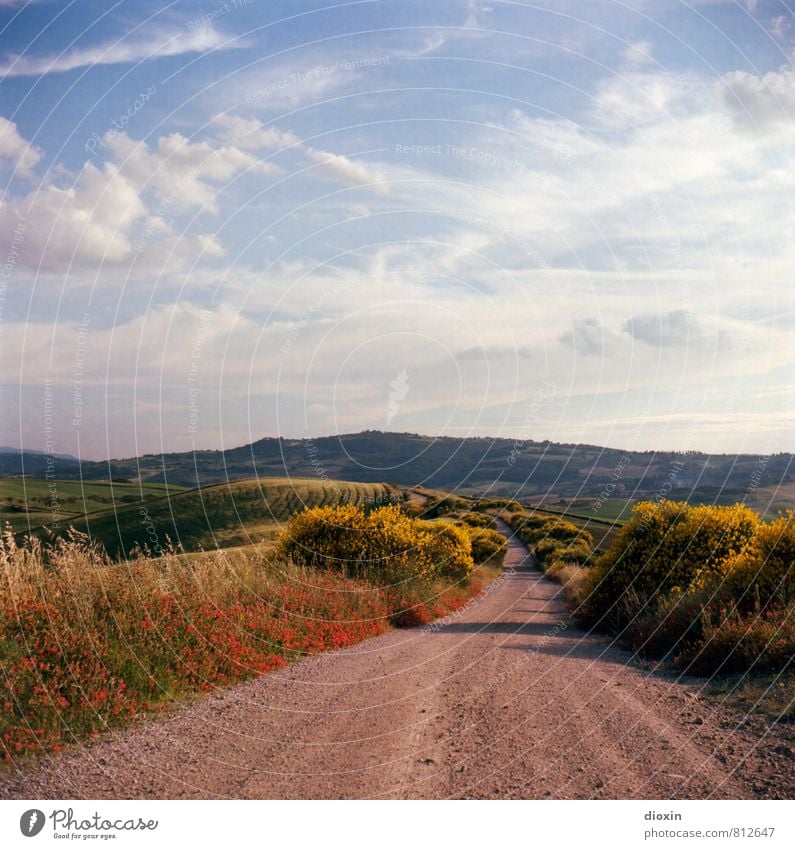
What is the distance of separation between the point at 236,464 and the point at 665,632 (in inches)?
3262

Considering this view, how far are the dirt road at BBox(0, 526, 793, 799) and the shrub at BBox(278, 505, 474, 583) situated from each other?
9.56 meters

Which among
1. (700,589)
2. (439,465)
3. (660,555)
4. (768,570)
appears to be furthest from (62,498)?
(768,570)

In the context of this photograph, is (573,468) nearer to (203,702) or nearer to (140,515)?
(140,515)

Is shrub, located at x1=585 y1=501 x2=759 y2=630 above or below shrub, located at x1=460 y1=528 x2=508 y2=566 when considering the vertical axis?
above

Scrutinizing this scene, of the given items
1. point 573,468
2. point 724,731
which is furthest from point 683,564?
point 573,468

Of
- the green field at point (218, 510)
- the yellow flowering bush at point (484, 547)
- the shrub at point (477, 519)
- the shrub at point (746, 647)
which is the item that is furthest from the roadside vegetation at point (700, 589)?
the green field at point (218, 510)

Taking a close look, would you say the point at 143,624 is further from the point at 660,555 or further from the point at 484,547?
the point at 484,547

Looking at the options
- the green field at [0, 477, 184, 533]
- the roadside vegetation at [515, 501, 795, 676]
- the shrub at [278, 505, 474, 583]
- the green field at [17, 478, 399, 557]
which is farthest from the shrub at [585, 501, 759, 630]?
the green field at [0, 477, 184, 533]

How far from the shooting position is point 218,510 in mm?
65562

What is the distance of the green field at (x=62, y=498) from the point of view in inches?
2467

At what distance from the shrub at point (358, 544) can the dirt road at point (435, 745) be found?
9.56m

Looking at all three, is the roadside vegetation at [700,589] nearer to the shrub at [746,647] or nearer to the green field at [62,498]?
the shrub at [746,647]

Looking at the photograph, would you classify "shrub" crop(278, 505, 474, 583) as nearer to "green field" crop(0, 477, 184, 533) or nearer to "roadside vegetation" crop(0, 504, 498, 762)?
"roadside vegetation" crop(0, 504, 498, 762)

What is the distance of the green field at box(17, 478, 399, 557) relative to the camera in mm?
58250
